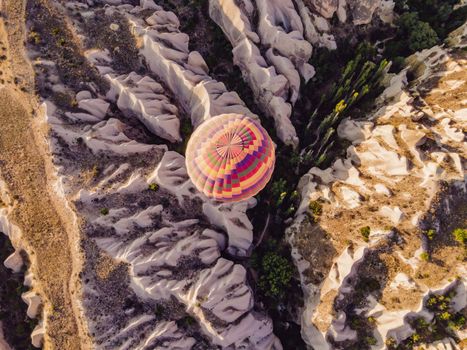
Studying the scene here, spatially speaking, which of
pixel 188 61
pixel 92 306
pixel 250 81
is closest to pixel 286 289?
pixel 92 306

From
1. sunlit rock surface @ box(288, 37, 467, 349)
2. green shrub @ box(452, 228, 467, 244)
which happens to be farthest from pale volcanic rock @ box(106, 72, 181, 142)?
green shrub @ box(452, 228, 467, 244)

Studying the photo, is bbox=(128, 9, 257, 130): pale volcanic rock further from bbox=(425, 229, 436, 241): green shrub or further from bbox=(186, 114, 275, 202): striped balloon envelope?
bbox=(425, 229, 436, 241): green shrub

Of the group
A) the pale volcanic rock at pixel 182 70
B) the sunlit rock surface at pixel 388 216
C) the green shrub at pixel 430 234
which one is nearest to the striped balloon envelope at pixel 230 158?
the pale volcanic rock at pixel 182 70

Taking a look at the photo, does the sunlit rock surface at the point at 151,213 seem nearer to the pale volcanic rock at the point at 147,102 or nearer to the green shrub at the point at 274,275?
the pale volcanic rock at the point at 147,102

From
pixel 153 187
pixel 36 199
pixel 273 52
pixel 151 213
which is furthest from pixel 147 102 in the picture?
pixel 273 52

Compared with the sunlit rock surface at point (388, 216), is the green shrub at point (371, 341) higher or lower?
lower

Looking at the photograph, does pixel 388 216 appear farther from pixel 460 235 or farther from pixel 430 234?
pixel 460 235
